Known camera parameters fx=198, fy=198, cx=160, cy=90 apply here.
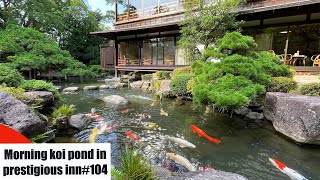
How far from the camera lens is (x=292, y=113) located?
5.20 metres

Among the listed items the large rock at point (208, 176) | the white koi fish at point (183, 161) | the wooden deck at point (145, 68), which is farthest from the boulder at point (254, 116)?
the wooden deck at point (145, 68)

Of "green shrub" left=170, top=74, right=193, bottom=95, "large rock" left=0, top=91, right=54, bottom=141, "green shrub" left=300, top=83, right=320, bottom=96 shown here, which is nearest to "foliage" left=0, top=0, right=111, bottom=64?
"green shrub" left=170, top=74, right=193, bottom=95

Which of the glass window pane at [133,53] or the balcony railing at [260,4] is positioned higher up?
the balcony railing at [260,4]

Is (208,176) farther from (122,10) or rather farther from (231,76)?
(122,10)

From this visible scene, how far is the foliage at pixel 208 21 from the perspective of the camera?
10164 mm

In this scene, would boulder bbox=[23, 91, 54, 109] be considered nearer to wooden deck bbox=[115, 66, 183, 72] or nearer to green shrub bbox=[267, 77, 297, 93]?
green shrub bbox=[267, 77, 297, 93]

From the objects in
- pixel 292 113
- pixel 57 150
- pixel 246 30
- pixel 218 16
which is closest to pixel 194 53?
pixel 218 16

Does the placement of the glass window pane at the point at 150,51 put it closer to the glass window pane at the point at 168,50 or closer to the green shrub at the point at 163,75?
the glass window pane at the point at 168,50

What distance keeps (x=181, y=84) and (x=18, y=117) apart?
727cm

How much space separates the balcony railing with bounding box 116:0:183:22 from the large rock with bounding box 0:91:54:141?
13796 mm

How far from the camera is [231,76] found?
604cm

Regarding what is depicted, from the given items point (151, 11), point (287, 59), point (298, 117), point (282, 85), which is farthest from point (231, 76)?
point (151, 11)

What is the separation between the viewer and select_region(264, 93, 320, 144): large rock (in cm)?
477

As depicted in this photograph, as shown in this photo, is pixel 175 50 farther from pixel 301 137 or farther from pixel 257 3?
pixel 301 137
